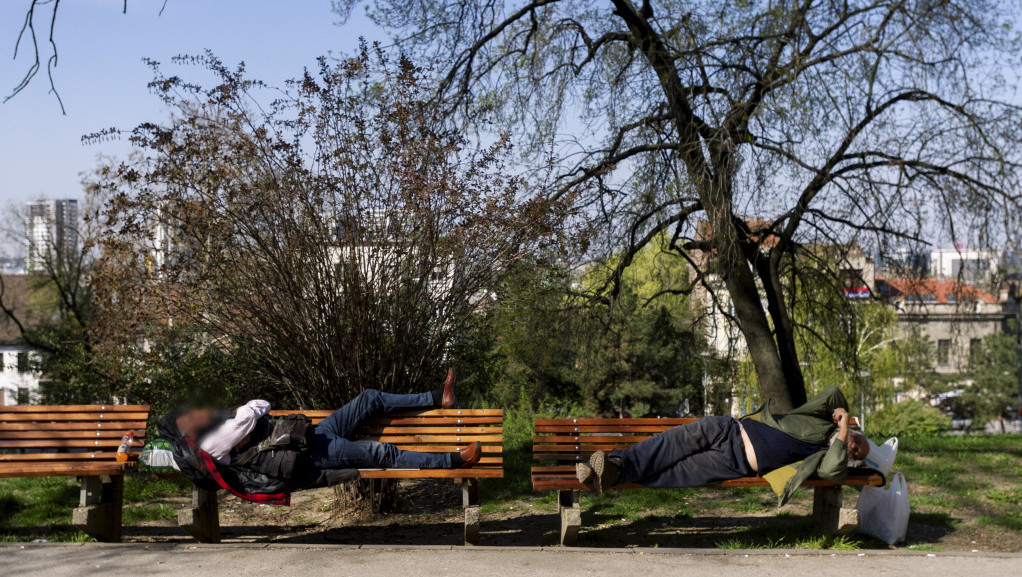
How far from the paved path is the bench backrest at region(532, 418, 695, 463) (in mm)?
A: 1126

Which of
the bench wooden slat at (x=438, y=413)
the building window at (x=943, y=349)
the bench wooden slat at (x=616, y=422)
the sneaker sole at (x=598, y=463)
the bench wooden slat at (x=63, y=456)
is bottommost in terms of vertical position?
the bench wooden slat at (x=63, y=456)

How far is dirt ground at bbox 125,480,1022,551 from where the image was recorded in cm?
653

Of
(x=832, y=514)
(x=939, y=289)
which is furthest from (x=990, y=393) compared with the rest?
(x=832, y=514)

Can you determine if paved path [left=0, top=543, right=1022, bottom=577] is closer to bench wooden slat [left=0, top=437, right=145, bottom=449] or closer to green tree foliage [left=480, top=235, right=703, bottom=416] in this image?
bench wooden slat [left=0, top=437, right=145, bottom=449]

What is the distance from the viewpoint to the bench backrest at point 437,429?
21.2 ft

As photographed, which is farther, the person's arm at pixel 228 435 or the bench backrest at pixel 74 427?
the bench backrest at pixel 74 427

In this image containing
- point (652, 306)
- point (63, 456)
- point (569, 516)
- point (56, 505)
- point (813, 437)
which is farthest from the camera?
point (652, 306)

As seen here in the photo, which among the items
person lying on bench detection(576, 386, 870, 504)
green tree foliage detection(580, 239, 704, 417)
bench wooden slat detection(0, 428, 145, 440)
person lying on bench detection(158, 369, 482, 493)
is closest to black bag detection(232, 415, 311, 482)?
person lying on bench detection(158, 369, 482, 493)

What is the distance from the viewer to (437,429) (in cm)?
654

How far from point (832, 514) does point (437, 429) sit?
2622mm

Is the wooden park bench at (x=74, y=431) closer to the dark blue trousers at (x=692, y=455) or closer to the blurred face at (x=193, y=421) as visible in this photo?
the blurred face at (x=193, y=421)

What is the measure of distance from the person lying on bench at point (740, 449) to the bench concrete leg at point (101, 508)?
322 cm

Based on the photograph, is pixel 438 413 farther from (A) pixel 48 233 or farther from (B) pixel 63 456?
(A) pixel 48 233

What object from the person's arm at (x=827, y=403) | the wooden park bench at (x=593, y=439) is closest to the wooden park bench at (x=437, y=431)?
the wooden park bench at (x=593, y=439)
